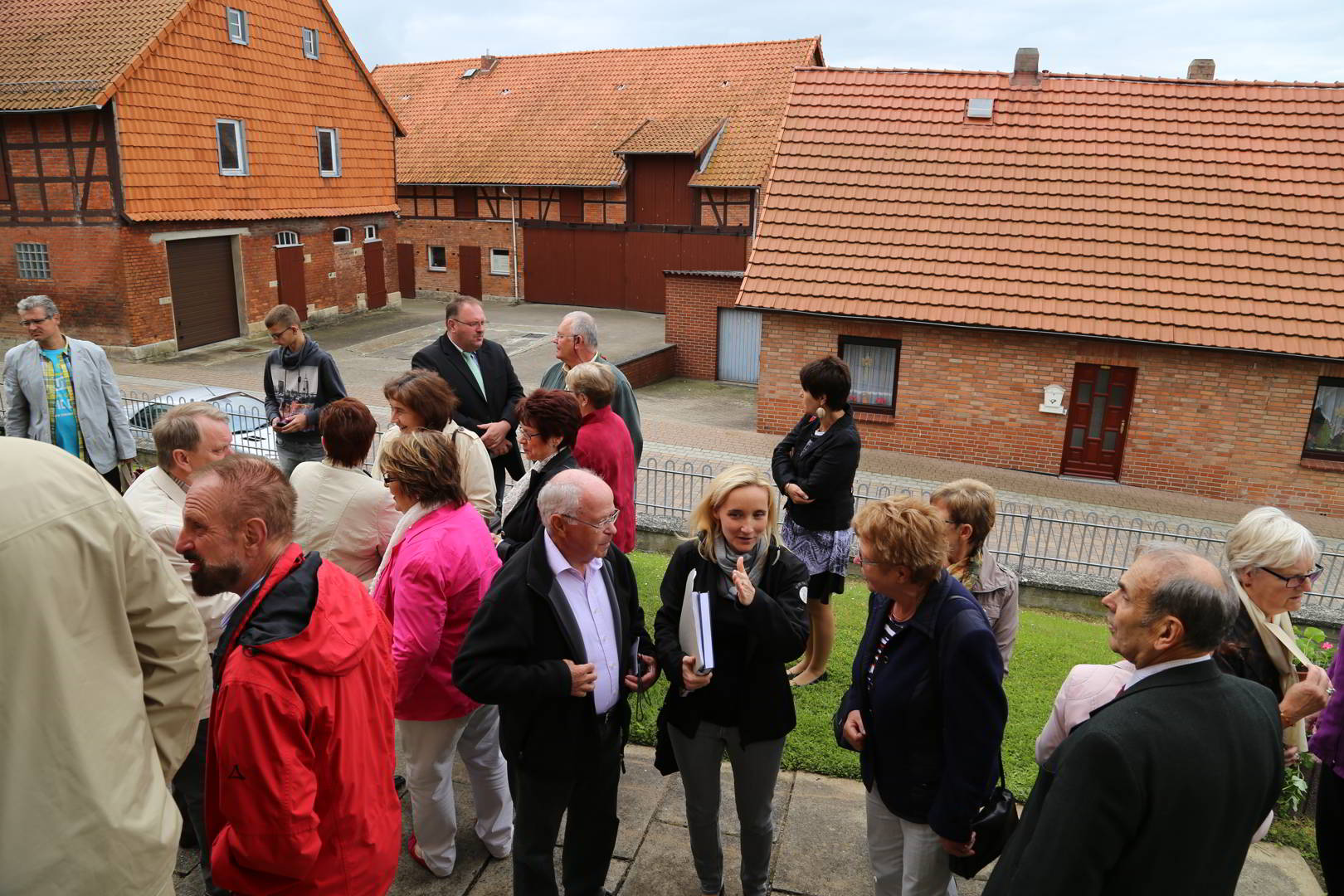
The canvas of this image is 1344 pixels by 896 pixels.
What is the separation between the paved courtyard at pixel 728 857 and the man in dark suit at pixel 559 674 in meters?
0.55

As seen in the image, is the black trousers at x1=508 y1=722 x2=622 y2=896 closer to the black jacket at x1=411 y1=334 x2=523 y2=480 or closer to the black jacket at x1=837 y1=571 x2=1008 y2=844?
the black jacket at x1=837 y1=571 x2=1008 y2=844

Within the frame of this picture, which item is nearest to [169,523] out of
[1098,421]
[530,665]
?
[530,665]

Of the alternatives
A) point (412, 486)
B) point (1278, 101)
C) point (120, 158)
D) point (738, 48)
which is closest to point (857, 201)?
point (1278, 101)

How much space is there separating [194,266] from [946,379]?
16266mm

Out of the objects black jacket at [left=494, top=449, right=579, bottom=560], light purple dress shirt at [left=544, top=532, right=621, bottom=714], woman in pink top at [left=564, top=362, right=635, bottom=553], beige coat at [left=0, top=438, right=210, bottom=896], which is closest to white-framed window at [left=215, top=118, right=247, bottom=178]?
woman in pink top at [left=564, top=362, right=635, bottom=553]

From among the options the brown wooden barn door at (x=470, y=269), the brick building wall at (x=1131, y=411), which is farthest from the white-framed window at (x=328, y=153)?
the brick building wall at (x=1131, y=411)

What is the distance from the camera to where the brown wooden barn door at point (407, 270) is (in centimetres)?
3200

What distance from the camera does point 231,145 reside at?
68.1 ft

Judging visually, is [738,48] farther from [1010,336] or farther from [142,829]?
[142,829]

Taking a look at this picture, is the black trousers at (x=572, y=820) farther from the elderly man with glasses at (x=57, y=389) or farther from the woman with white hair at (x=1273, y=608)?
the elderly man with glasses at (x=57, y=389)

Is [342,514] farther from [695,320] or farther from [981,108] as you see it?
[695,320]

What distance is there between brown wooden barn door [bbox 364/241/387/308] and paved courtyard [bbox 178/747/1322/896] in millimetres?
24038

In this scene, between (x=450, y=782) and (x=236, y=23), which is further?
(x=236, y=23)

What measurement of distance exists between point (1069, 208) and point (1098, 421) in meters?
3.34
